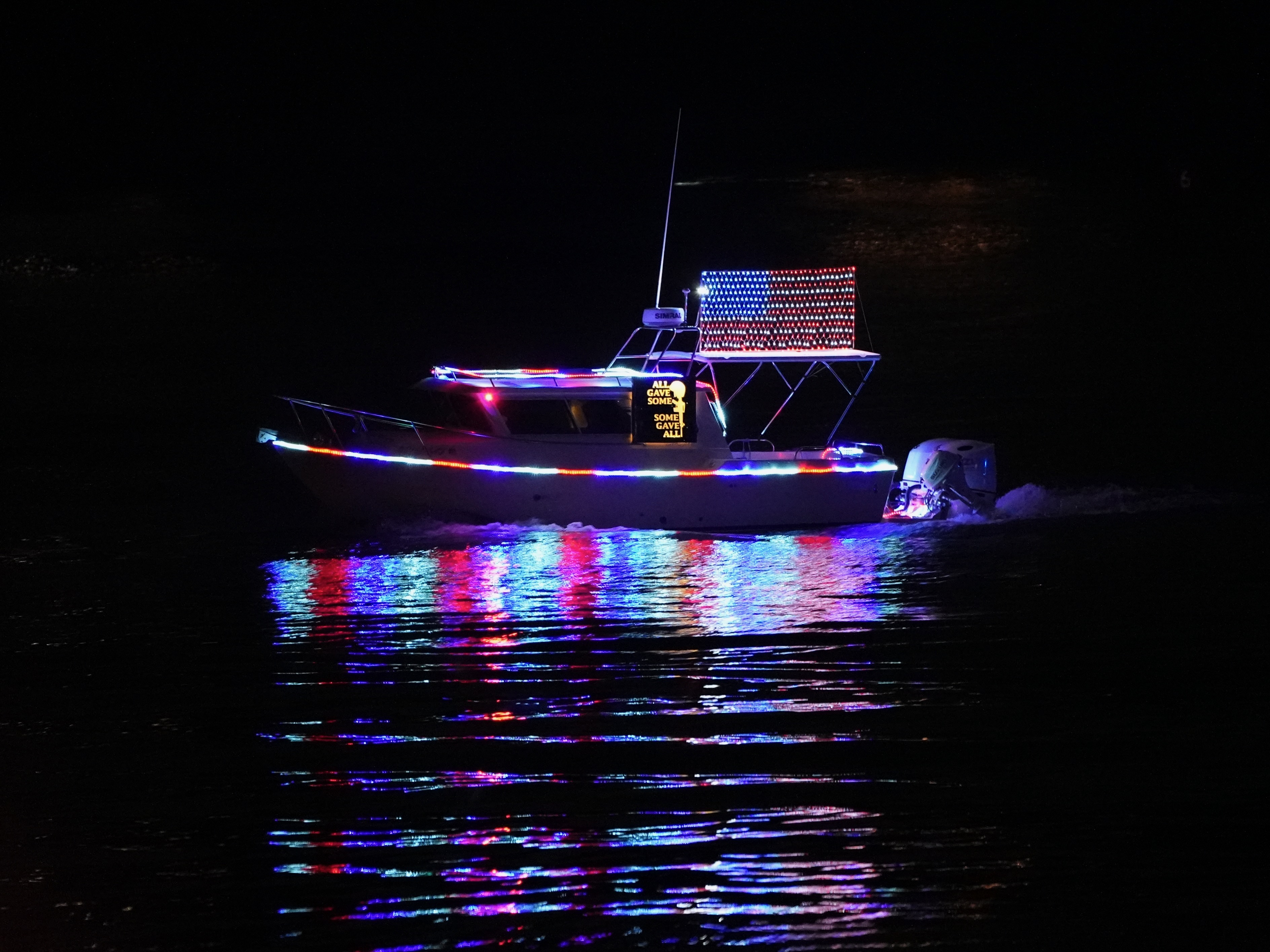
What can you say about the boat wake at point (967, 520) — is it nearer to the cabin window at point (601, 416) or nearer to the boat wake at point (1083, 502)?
the boat wake at point (1083, 502)

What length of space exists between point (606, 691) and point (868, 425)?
53.9ft

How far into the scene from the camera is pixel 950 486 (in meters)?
19.7

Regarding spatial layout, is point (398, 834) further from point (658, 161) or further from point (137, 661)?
point (658, 161)

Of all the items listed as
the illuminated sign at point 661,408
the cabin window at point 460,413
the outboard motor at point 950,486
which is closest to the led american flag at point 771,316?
the illuminated sign at point 661,408

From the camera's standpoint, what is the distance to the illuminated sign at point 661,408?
19.0 meters

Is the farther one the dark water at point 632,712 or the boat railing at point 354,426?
the boat railing at point 354,426

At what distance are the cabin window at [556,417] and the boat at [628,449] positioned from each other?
13 mm

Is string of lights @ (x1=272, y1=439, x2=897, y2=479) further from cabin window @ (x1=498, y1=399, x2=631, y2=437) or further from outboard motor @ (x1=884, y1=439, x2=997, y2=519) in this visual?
outboard motor @ (x1=884, y1=439, x2=997, y2=519)

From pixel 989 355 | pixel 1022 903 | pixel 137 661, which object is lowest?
pixel 1022 903

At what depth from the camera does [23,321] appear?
40.3m

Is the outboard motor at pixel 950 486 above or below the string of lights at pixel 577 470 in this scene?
below

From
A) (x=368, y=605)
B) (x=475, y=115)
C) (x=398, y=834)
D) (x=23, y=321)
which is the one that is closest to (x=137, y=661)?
(x=368, y=605)

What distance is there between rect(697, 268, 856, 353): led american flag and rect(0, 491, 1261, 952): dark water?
374 cm

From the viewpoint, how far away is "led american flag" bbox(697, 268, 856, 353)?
19031 millimetres
